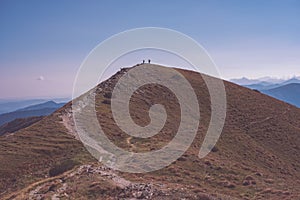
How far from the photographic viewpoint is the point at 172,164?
46.9 meters

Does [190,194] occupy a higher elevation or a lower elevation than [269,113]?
lower

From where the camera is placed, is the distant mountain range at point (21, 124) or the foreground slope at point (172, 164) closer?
the foreground slope at point (172, 164)

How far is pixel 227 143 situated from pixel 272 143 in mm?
11920

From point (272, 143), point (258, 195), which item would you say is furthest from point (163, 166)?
point (272, 143)

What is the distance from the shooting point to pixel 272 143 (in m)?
72.7

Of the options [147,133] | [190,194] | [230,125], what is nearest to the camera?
[190,194]

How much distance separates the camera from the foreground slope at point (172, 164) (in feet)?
116

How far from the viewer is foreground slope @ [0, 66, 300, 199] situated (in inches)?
1388

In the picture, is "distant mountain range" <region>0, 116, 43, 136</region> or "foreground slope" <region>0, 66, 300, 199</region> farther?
"distant mountain range" <region>0, 116, 43, 136</region>

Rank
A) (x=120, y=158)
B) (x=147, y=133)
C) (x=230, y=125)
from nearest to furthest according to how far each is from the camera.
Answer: (x=120, y=158) → (x=147, y=133) → (x=230, y=125)

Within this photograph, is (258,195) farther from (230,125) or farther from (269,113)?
(269,113)

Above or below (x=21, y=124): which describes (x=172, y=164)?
below

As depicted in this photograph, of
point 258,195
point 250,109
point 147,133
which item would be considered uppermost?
point 250,109

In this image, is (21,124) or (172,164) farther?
(21,124)
